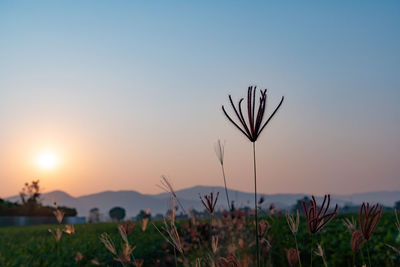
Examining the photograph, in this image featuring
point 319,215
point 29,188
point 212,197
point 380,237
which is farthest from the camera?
point 29,188

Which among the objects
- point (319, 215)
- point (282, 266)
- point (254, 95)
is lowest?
point (282, 266)

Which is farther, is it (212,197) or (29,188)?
(29,188)

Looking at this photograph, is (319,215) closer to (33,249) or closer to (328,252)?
(33,249)

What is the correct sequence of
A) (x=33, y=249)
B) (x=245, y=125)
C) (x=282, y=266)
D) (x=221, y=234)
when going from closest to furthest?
(x=245, y=125), (x=33, y=249), (x=282, y=266), (x=221, y=234)

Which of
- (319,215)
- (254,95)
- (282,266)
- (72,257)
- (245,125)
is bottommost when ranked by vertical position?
(282,266)

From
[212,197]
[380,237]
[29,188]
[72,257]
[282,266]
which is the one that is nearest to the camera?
[212,197]

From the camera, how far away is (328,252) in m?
7.91

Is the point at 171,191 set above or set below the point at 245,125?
below

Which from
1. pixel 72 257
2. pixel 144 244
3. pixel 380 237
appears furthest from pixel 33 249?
pixel 380 237

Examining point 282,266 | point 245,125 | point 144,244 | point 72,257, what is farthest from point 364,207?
point 144,244

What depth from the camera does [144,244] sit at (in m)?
9.24

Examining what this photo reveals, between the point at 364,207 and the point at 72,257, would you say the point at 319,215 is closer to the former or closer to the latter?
the point at 364,207

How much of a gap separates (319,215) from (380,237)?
21.9ft

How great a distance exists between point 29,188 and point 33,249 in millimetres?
34384
